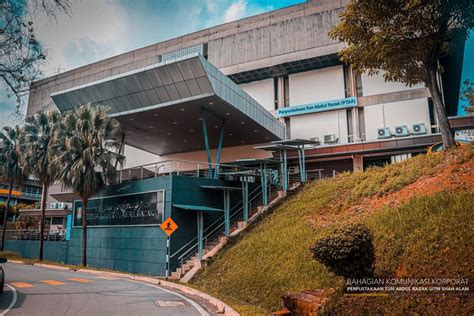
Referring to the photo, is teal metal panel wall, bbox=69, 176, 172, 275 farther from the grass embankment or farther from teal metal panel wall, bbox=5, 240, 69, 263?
the grass embankment

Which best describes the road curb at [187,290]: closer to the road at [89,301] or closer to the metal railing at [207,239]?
the road at [89,301]

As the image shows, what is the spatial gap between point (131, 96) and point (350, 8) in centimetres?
1503

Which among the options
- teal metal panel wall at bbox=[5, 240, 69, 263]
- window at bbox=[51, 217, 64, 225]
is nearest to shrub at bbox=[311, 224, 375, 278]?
teal metal panel wall at bbox=[5, 240, 69, 263]

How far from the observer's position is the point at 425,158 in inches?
655

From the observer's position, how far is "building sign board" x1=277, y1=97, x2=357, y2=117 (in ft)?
114

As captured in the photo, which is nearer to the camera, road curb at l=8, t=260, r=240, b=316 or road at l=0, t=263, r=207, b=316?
road at l=0, t=263, r=207, b=316

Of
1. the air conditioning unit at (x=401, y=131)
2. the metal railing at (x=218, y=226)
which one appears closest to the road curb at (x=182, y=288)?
the metal railing at (x=218, y=226)

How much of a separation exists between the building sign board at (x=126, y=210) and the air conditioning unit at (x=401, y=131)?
20.9 m

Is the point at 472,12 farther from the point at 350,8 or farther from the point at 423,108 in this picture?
the point at 423,108

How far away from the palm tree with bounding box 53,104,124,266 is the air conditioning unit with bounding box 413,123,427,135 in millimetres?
22947

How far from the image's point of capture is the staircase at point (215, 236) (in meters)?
18.1

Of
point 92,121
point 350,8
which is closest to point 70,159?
point 92,121

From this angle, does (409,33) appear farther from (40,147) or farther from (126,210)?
(40,147)

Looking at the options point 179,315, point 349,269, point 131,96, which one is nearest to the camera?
point 349,269
